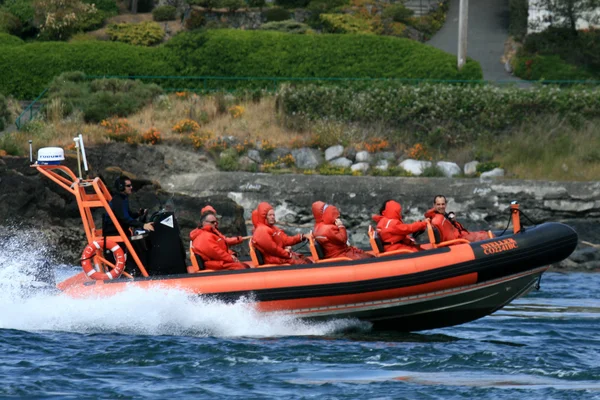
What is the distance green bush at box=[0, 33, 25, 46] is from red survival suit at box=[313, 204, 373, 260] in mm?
20497

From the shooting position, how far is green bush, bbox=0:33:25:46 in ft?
104

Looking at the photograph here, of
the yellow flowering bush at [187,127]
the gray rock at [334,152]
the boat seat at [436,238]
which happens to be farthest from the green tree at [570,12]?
the boat seat at [436,238]

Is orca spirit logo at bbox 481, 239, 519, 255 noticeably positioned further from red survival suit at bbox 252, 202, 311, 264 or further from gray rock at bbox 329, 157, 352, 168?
gray rock at bbox 329, 157, 352, 168

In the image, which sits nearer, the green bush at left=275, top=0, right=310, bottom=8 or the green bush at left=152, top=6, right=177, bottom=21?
the green bush at left=152, top=6, right=177, bottom=21

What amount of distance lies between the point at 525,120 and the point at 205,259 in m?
15.6

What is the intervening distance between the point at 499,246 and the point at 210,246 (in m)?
3.47

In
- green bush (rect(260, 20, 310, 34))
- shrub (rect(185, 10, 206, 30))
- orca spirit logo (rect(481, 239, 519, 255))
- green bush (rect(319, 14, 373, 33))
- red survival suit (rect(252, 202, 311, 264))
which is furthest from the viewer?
shrub (rect(185, 10, 206, 30))

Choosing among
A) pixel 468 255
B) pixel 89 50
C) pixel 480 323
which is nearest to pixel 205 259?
pixel 468 255

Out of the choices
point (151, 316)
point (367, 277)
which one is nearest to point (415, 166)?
point (367, 277)

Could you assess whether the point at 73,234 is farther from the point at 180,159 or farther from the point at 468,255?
the point at 468,255

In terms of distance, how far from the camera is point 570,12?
34.1 meters

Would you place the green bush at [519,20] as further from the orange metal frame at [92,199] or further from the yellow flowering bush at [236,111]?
the orange metal frame at [92,199]

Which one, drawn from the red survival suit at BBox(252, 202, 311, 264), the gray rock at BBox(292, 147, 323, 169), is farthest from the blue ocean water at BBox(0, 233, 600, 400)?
the gray rock at BBox(292, 147, 323, 169)

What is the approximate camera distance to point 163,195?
22609 millimetres
